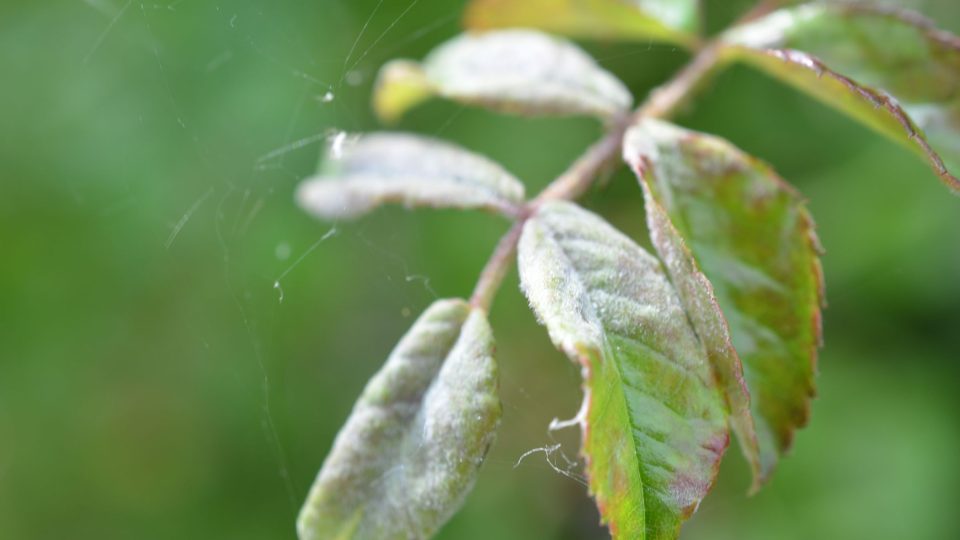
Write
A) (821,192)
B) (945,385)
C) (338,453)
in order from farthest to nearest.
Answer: (821,192), (945,385), (338,453)

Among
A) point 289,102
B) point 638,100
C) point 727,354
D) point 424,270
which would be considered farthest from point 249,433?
point 727,354

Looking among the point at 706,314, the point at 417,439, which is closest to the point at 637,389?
the point at 706,314

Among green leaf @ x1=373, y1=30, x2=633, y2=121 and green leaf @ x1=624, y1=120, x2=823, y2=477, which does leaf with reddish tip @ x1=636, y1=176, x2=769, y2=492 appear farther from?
green leaf @ x1=373, y1=30, x2=633, y2=121

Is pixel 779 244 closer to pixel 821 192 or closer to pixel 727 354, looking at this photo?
pixel 727 354

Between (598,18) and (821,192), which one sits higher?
(598,18)

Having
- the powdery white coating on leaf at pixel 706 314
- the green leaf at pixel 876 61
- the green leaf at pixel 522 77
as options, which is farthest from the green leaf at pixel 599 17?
the powdery white coating on leaf at pixel 706 314

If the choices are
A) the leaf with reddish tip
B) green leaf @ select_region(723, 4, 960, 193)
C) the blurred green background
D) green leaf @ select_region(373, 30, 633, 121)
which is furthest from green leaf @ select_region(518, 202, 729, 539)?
the blurred green background

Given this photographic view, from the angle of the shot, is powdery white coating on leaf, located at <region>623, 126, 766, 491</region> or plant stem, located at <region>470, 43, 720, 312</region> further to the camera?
plant stem, located at <region>470, 43, 720, 312</region>
